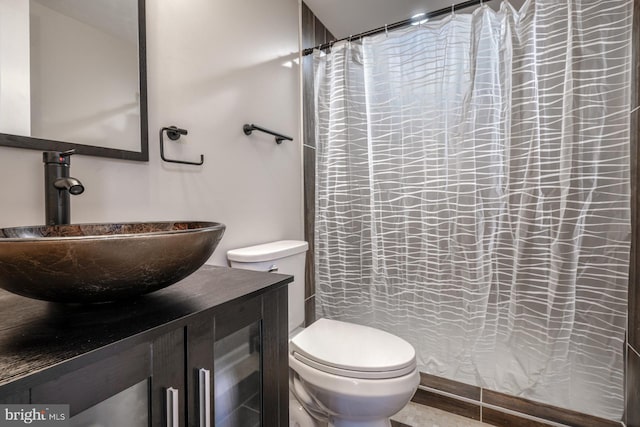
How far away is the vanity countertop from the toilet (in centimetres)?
58

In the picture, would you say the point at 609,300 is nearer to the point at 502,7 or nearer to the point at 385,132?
the point at 385,132

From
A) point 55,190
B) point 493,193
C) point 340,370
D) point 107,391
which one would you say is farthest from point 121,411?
point 493,193

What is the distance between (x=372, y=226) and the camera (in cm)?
172

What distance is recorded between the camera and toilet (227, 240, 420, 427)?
106cm

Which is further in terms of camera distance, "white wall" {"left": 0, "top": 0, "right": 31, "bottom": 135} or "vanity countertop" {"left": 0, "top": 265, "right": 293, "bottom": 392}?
"white wall" {"left": 0, "top": 0, "right": 31, "bottom": 135}

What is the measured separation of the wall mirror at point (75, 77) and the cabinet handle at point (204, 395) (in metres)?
0.70

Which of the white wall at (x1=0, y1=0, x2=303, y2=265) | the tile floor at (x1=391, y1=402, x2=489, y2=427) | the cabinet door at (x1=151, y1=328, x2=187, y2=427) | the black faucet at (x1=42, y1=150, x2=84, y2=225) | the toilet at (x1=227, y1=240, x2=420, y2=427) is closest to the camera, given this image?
the cabinet door at (x1=151, y1=328, x2=187, y2=427)

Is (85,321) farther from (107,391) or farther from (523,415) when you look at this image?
(523,415)

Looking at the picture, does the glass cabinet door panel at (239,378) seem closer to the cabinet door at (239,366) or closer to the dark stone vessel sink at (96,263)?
the cabinet door at (239,366)

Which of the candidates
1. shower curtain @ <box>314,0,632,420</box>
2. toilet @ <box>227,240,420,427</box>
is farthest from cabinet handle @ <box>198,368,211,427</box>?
shower curtain @ <box>314,0,632,420</box>

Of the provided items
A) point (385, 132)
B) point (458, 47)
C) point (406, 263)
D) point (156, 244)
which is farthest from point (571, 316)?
point (156, 244)

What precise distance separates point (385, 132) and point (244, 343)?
1.37 m

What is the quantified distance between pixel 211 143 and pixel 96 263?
865mm

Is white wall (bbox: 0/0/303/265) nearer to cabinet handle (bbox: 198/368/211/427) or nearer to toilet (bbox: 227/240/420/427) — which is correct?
toilet (bbox: 227/240/420/427)
